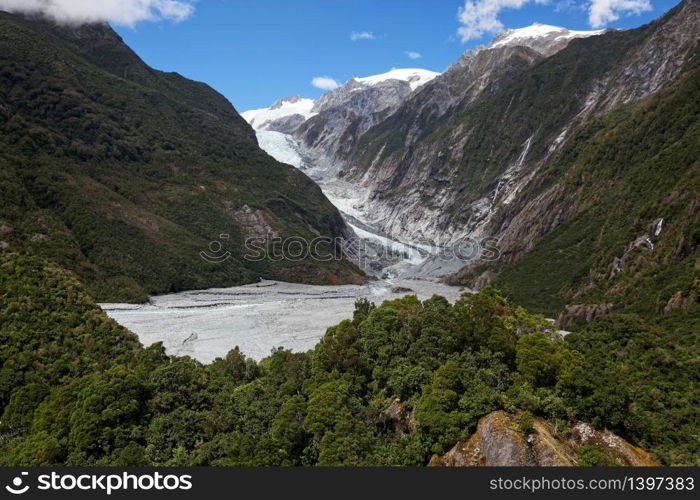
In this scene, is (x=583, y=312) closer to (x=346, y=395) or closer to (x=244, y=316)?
(x=244, y=316)

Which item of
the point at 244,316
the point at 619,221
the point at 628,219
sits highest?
the point at 628,219

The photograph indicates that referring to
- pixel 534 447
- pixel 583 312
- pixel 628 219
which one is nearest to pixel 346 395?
pixel 534 447

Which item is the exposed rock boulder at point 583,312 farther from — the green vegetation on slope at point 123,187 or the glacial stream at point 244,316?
the green vegetation on slope at point 123,187

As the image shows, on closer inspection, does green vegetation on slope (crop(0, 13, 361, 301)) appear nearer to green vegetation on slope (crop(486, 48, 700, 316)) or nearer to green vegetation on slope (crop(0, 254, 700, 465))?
green vegetation on slope (crop(486, 48, 700, 316))

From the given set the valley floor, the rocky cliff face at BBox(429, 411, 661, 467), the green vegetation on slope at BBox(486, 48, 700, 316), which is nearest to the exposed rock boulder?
the green vegetation on slope at BBox(486, 48, 700, 316)

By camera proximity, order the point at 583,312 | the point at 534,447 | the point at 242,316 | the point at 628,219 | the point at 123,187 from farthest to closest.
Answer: the point at 123,187 → the point at 242,316 → the point at 628,219 → the point at 583,312 → the point at 534,447

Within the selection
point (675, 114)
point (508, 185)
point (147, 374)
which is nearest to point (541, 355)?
point (147, 374)
